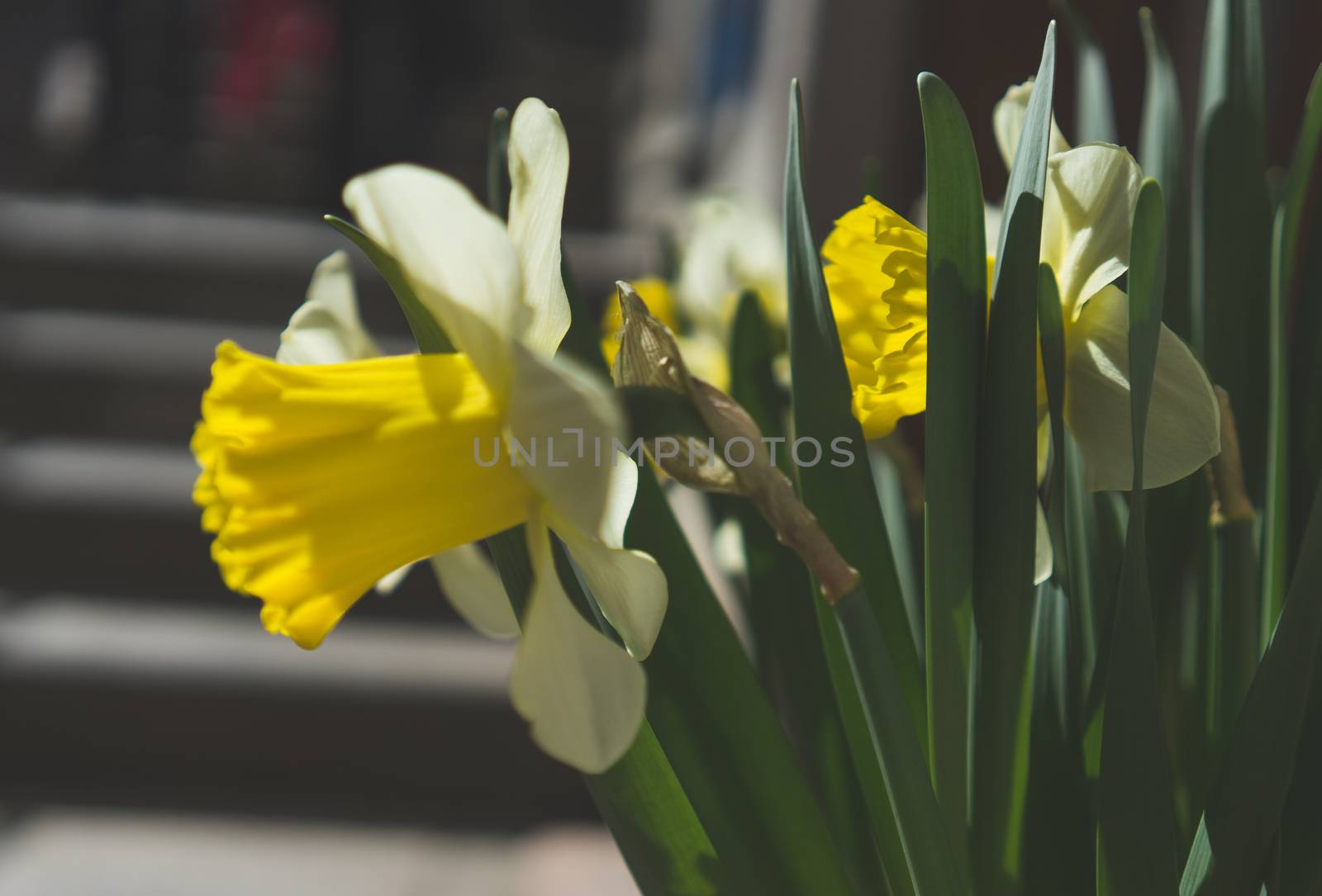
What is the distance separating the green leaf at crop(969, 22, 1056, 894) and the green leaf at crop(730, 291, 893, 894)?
0.05 meters

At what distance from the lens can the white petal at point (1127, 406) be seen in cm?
27

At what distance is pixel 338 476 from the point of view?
0.26 meters

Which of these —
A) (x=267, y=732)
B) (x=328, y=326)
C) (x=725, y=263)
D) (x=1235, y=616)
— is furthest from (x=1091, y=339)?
(x=267, y=732)

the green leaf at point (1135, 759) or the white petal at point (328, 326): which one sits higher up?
the white petal at point (328, 326)

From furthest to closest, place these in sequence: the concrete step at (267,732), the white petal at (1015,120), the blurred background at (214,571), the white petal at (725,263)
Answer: the concrete step at (267,732) < the blurred background at (214,571) < the white petal at (725,263) < the white petal at (1015,120)

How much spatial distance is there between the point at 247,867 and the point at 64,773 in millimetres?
457

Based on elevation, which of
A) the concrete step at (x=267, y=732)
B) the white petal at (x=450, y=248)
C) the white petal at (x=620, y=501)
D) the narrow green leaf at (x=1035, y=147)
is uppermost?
the narrow green leaf at (x=1035, y=147)

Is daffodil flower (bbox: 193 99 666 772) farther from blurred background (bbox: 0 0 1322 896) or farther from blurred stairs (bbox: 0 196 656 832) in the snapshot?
blurred stairs (bbox: 0 196 656 832)

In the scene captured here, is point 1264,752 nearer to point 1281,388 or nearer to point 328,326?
point 1281,388

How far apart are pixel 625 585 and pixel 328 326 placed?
0.15m

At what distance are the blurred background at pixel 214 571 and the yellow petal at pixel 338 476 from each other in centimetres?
87

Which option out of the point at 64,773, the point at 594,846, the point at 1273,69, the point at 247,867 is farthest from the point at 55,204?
the point at 1273,69

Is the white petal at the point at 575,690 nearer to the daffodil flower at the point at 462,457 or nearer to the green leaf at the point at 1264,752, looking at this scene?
the daffodil flower at the point at 462,457

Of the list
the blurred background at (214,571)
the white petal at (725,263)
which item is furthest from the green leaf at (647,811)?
the blurred background at (214,571)
